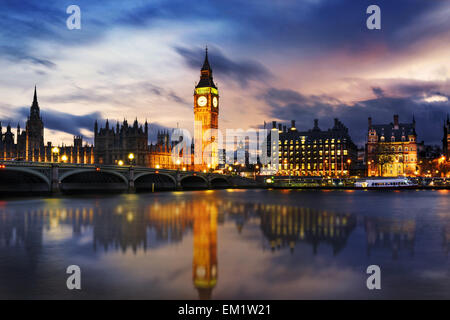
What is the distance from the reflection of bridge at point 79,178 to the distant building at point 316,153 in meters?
57.3

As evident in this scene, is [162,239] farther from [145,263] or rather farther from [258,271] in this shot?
[258,271]

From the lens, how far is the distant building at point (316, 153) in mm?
159500

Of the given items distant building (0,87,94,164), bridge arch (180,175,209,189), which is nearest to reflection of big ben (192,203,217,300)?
bridge arch (180,175,209,189)

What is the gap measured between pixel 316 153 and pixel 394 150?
3223 centimetres

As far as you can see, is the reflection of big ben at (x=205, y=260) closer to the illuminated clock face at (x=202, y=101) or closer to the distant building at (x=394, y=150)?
the distant building at (x=394, y=150)

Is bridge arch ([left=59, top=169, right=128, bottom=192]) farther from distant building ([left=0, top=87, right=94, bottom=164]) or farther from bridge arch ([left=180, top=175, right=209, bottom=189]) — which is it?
distant building ([left=0, top=87, right=94, bottom=164])

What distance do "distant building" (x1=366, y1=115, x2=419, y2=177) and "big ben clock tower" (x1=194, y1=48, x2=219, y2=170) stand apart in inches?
2897

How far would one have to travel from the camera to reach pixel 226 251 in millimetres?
15891

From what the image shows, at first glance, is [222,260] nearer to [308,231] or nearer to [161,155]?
[308,231]

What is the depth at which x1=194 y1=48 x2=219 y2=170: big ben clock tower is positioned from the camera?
184 meters

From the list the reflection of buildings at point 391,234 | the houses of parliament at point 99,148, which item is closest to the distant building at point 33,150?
the houses of parliament at point 99,148

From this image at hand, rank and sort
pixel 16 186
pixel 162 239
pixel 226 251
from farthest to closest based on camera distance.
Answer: pixel 16 186
pixel 162 239
pixel 226 251

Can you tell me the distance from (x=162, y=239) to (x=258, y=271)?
7746 millimetres
